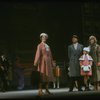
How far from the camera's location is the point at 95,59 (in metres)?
12.9

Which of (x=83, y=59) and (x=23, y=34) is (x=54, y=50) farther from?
(x=83, y=59)

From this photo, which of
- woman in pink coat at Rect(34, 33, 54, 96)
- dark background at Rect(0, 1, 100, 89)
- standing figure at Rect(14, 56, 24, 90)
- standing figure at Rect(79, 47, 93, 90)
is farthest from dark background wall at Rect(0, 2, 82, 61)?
woman in pink coat at Rect(34, 33, 54, 96)

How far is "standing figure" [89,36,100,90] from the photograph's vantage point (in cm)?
→ 1276

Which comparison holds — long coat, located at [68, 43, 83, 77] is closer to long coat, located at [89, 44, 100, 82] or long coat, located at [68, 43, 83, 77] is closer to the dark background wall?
long coat, located at [89, 44, 100, 82]

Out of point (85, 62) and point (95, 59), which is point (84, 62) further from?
point (95, 59)

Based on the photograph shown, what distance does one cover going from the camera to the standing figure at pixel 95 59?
12758mm

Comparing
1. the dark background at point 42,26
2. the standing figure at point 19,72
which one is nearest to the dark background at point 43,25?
the dark background at point 42,26

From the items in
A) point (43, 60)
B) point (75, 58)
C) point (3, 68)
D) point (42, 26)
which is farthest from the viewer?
point (42, 26)

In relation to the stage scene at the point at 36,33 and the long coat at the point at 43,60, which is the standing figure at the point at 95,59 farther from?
the stage scene at the point at 36,33

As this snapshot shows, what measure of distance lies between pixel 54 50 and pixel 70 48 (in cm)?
514

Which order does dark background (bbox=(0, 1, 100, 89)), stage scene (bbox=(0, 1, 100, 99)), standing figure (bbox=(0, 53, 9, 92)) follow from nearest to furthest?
standing figure (bbox=(0, 53, 9, 92))
stage scene (bbox=(0, 1, 100, 99))
dark background (bbox=(0, 1, 100, 89))

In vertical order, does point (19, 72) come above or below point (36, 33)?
below

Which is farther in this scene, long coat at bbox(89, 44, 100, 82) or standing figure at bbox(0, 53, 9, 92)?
standing figure at bbox(0, 53, 9, 92)

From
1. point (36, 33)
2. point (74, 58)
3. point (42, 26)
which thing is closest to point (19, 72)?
point (36, 33)
